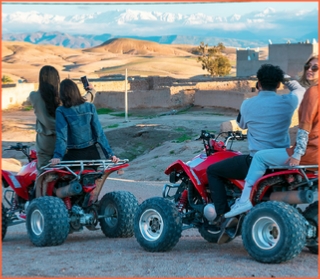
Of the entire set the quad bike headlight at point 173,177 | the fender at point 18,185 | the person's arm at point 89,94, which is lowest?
the fender at point 18,185

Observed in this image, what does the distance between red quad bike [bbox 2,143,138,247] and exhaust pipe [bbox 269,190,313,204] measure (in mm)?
2170

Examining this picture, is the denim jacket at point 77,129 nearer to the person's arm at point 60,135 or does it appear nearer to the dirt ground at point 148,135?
the person's arm at point 60,135

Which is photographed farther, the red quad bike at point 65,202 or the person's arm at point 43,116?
the person's arm at point 43,116

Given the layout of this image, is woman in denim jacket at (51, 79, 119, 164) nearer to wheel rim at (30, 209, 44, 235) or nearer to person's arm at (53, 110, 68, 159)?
person's arm at (53, 110, 68, 159)

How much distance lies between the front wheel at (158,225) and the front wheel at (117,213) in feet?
2.74

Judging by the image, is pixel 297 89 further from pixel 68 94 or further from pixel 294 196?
pixel 68 94

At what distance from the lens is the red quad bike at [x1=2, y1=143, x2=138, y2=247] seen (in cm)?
755

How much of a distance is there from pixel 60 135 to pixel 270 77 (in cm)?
245

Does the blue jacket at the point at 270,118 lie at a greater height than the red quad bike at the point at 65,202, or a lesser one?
greater

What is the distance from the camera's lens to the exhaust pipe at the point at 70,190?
25.3ft

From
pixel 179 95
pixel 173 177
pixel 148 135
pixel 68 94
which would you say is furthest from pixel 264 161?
pixel 179 95

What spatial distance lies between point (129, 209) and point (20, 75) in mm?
77311

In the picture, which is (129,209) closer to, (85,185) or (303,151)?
(85,185)

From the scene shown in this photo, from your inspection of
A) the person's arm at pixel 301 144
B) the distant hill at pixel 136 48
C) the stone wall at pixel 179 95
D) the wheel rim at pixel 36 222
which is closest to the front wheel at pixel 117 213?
the wheel rim at pixel 36 222
